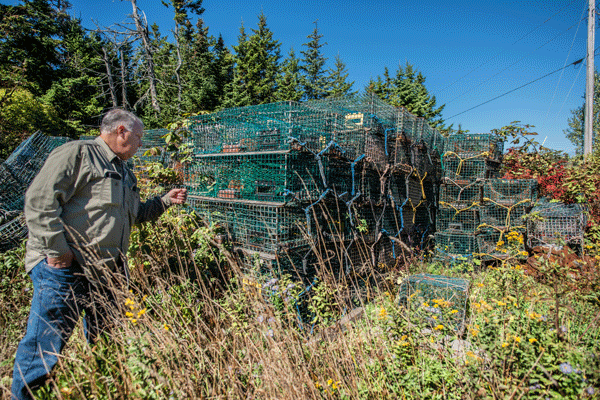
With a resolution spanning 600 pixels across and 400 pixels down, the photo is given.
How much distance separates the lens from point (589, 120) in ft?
31.9

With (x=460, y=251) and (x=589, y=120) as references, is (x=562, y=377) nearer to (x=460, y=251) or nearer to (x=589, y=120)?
(x=460, y=251)

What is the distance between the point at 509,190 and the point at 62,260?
5.93 metres

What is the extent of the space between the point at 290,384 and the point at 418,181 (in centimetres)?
462

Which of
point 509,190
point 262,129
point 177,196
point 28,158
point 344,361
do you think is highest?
point 262,129

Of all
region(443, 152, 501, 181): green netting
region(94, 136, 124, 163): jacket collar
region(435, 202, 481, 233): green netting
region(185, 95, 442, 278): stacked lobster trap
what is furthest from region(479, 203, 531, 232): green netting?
region(94, 136, 124, 163): jacket collar

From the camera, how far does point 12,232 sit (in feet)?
11.4

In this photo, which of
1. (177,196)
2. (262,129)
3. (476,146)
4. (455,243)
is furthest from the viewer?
(476,146)

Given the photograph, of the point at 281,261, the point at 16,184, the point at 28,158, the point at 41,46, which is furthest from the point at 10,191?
the point at 41,46

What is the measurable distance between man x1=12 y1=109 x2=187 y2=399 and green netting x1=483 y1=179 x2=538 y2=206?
532cm

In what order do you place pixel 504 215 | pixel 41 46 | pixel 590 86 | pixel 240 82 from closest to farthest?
pixel 504 215, pixel 590 86, pixel 41 46, pixel 240 82

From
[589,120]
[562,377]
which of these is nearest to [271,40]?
[589,120]

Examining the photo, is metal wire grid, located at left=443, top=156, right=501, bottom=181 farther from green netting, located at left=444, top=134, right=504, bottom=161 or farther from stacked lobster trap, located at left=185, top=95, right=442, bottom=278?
stacked lobster trap, located at left=185, top=95, right=442, bottom=278

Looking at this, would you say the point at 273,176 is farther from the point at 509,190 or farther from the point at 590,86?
the point at 590,86

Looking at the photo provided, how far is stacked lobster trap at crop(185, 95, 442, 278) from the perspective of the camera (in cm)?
291
